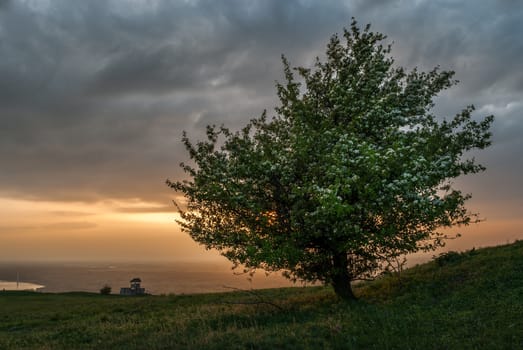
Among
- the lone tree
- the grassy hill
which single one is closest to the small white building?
the grassy hill

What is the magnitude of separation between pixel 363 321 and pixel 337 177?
5.66 metres

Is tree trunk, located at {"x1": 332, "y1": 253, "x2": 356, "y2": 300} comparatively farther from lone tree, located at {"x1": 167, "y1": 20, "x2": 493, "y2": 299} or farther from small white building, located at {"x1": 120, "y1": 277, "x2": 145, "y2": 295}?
small white building, located at {"x1": 120, "y1": 277, "x2": 145, "y2": 295}

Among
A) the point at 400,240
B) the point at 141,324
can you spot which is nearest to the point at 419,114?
the point at 400,240

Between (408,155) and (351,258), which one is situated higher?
(408,155)

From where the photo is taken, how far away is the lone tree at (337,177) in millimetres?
18219

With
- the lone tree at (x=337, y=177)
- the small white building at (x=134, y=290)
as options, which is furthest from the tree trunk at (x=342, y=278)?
the small white building at (x=134, y=290)

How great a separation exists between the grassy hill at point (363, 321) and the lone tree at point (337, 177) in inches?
92.2

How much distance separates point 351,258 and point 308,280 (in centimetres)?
259

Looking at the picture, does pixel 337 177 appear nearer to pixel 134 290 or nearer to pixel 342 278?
pixel 342 278

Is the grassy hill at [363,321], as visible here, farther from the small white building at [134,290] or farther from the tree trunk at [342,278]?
the small white building at [134,290]

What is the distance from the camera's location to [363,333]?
1430cm

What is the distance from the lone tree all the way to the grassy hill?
234 cm

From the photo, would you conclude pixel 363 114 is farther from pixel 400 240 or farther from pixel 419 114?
pixel 400 240

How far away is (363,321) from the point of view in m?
15.7
